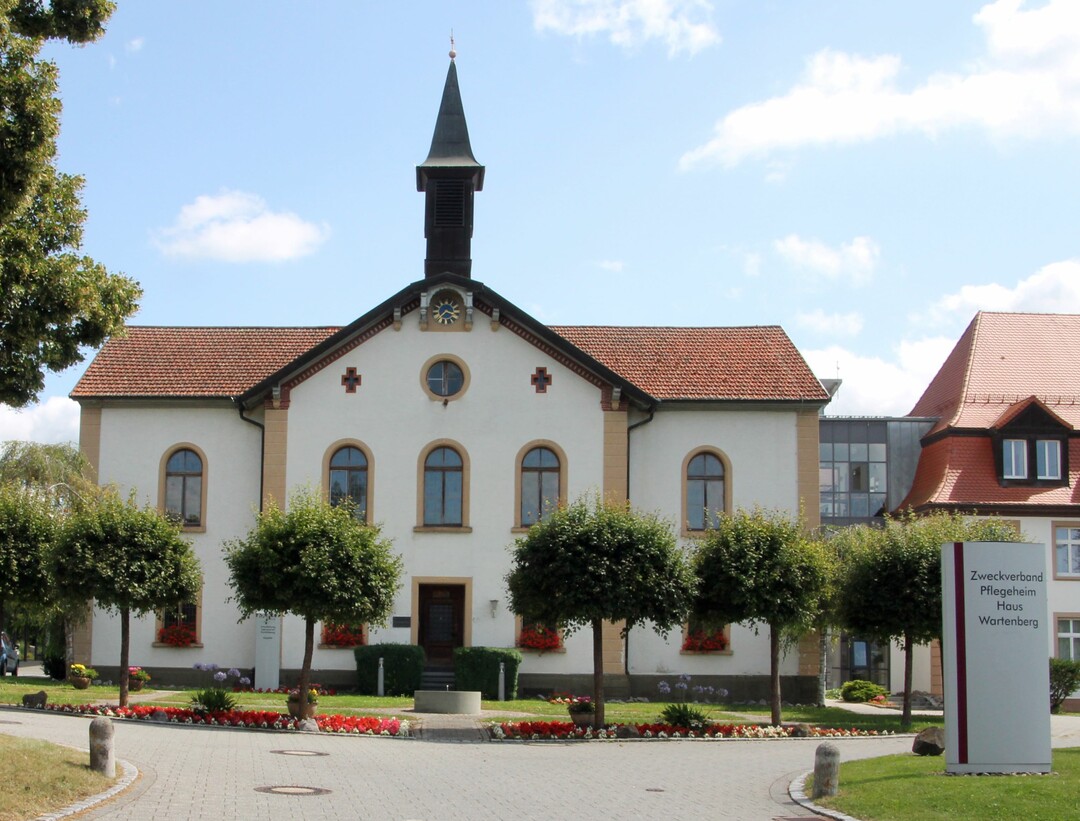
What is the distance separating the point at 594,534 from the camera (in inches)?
1017

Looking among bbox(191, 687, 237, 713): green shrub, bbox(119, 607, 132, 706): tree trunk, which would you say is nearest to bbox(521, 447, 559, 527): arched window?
bbox(191, 687, 237, 713): green shrub

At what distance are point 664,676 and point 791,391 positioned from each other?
8481mm

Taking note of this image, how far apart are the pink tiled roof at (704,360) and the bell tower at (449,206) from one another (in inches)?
143

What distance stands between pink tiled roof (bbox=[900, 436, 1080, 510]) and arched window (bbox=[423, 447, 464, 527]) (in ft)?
50.7

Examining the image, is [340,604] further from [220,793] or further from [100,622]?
[100,622]

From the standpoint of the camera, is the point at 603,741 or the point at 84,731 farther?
the point at 603,741

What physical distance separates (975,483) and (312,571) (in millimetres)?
23980

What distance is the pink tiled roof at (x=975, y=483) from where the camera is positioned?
4012cm

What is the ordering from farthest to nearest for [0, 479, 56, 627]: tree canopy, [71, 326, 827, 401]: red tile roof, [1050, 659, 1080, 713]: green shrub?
1. [1050, 659, 1080, 713]: green shrub
2. [71, 326, 827, 401]: red tile roof
3. [0, 479, 56, 627]: tree canopy

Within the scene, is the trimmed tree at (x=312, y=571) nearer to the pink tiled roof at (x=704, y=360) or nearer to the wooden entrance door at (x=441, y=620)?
the wooden entrance door at (x=441, y=620)

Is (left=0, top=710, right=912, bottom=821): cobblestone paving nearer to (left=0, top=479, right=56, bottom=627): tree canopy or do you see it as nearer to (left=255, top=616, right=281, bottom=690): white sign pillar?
(left=0, top=479, right=56, bottom=627): tree canopy

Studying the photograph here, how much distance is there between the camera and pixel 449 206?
122 feet

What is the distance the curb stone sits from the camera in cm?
1509

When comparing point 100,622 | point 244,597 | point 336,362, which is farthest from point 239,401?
point 244,597
